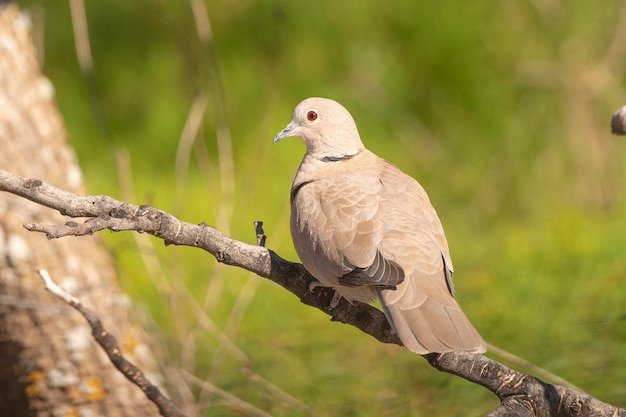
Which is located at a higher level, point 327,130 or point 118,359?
point 327,130

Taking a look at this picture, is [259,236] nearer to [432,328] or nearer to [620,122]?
[432,328]

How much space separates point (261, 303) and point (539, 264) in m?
1.21

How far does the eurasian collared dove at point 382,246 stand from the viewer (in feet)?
5.58

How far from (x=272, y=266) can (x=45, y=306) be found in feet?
2.84

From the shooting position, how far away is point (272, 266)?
1.80m

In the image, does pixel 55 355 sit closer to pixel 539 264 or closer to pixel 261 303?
pixel 261 303

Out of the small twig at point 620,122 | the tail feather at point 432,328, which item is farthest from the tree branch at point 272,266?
the small twig at point 620,122

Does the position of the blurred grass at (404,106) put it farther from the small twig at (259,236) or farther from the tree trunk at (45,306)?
the small twig at (259,236)

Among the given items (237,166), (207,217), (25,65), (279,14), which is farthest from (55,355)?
(237,166)

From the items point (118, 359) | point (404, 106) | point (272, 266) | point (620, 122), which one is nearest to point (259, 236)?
point (272, 266)

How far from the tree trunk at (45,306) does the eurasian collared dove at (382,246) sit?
2.78 ft

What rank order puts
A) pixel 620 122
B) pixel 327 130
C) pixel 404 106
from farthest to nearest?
pixel 404 106
pixel 327 130
pixel 620 122

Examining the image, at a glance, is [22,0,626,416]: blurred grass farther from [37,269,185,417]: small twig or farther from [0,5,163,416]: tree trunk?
[37,269,185,417]: small twig

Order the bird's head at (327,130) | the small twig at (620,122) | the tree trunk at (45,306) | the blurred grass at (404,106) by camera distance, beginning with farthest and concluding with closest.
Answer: the blurred grass at (404,106)
the tree trunk at (45,306)
the bird's head at (327,130)
the small twig at (620,122)
